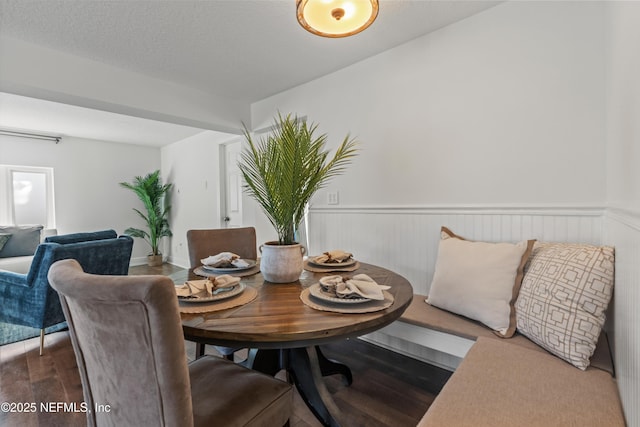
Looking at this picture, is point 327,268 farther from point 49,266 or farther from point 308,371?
point 49,266

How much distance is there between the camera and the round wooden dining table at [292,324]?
0.83m

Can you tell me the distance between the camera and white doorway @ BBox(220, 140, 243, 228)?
416cm

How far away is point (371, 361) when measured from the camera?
6.49ft

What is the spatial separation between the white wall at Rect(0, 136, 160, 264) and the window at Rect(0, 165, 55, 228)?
0.34 ft

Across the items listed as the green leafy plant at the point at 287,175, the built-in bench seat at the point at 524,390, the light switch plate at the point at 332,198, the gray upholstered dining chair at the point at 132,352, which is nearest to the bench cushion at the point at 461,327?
the built-in bench seat at the point at 524,390

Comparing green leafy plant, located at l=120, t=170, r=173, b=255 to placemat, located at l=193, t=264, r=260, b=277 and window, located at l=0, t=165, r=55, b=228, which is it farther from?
placemat, located at l=193, t=264, r=260, b=277

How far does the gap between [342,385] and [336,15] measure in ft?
6.60

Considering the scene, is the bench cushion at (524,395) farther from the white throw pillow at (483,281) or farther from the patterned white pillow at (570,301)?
the white throw pillow at (483,281)

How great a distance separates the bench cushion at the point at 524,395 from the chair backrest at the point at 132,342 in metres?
0.69

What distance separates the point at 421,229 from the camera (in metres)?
2.01

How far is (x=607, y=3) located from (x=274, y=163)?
172 centimetres

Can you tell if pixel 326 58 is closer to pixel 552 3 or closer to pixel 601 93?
pixel 552 3

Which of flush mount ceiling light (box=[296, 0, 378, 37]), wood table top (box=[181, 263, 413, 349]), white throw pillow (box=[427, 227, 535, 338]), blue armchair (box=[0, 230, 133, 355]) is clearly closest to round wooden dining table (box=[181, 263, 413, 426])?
wood table top (box=[181, 263, 413, 349])

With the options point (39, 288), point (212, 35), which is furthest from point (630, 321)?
point (39, 288)
